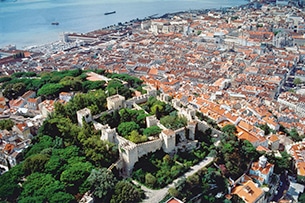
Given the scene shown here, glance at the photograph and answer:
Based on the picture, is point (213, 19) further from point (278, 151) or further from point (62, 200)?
point (62, 200)

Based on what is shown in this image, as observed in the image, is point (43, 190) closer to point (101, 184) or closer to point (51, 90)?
point (101, 184)

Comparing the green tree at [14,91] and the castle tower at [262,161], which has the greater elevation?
the green tree at [14,91]

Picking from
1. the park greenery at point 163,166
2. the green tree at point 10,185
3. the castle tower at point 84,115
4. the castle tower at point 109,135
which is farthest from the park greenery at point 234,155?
the green tree at point 10,185

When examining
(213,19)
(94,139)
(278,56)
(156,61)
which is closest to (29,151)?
(94,139)

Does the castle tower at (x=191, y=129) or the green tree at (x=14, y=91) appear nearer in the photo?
the castle tower at (x=191, y=129)

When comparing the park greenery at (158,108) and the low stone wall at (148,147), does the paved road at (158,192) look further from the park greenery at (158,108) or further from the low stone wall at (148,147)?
the park greenery at (158,108)

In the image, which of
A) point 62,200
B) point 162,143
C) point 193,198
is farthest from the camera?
point 162,143
